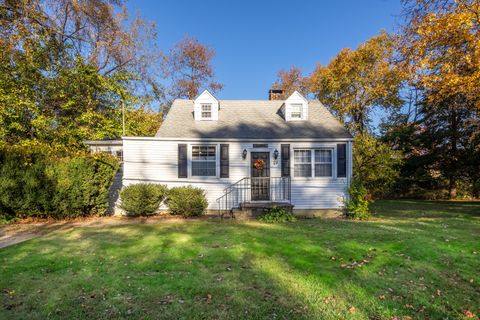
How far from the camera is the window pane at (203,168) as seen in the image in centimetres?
1141

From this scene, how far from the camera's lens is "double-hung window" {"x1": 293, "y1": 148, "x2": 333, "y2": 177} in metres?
11.4

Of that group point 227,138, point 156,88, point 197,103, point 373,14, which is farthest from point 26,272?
point 156,88

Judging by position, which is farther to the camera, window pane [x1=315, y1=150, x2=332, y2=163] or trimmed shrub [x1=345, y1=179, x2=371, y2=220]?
window pane [x1=315, y1=150, x2=332, y2=163]

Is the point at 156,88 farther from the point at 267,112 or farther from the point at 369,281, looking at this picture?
the point at 369,281

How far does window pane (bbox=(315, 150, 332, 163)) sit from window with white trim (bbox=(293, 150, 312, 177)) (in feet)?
0.97

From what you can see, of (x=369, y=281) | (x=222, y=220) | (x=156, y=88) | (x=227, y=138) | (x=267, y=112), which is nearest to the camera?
(x=369, y=281)

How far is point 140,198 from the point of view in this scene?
10.4 meters

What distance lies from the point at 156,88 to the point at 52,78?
800 centimetres

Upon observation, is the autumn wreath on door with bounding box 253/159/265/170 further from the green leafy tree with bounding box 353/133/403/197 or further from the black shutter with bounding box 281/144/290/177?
the green leafy tree with bounding box 353/133/403/197

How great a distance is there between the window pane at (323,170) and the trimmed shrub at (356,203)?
40.5 inches

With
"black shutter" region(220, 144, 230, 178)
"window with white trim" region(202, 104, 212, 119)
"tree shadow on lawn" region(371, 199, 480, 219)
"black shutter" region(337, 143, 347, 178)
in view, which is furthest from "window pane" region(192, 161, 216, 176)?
"tree shadow on lawn" region(371, 199, 480, 219)

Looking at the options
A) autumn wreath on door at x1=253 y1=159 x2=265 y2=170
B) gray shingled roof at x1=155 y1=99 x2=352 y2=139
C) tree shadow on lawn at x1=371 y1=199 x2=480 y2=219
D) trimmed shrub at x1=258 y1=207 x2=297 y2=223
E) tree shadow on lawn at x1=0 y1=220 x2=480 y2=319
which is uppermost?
gray shingled roof at x1=155 y1=99 x2=352 y2=139

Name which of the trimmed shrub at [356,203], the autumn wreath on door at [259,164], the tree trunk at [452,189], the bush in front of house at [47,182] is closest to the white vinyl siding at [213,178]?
the trimmed shrub at [356,203]

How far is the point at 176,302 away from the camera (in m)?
3.55
